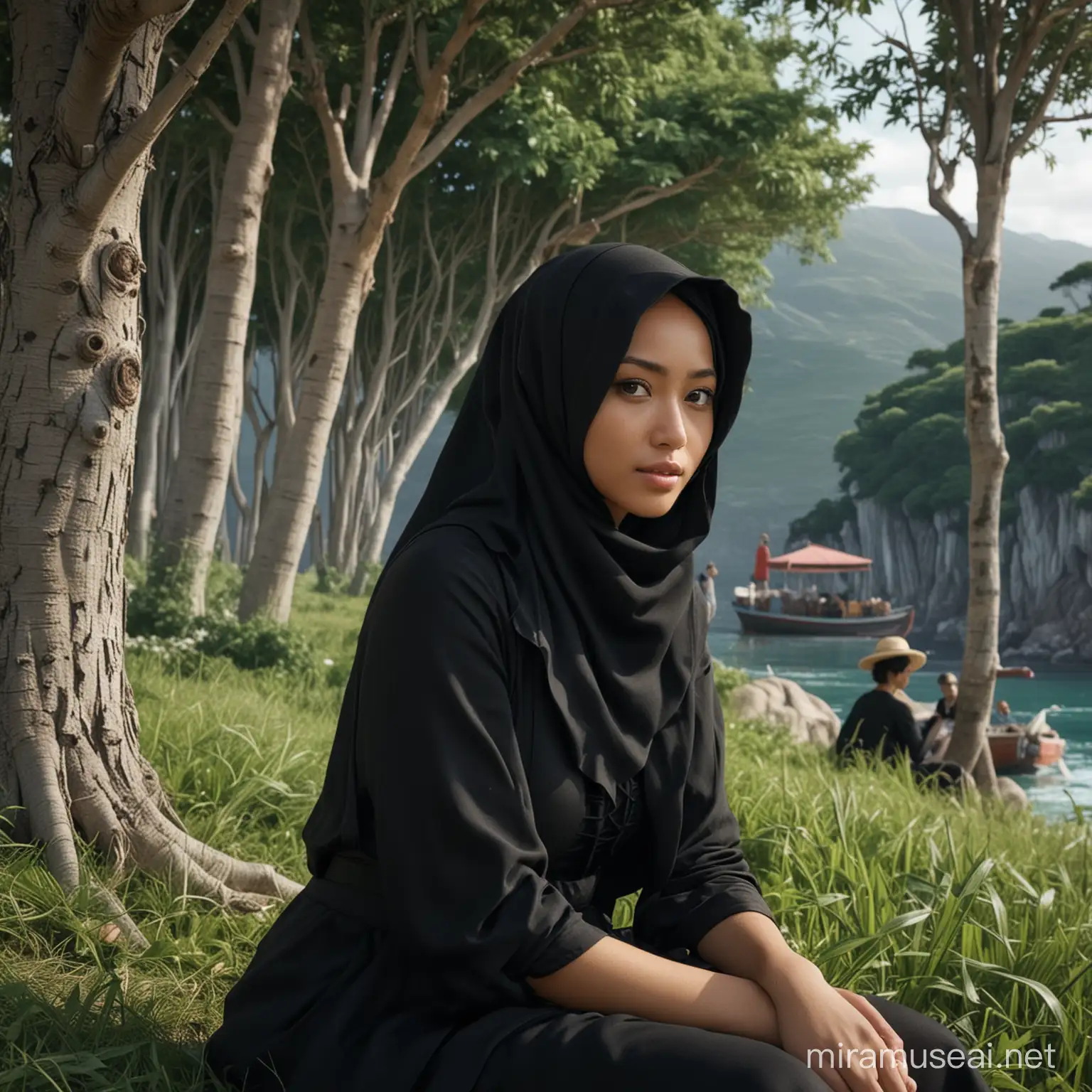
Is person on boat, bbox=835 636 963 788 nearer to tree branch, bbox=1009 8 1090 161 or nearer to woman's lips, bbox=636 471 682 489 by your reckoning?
tree branch, bbox=1009 8 1090 161

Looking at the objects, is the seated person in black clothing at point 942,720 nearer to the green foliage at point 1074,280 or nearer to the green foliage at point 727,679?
the green foliage at point 727,679

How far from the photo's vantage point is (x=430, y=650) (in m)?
1.76

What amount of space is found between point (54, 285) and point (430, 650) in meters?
2.14

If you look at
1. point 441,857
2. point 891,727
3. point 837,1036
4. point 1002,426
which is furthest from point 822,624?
point 441,857

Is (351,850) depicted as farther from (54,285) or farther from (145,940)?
(54,285)

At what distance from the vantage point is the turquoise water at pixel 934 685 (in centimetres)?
1819

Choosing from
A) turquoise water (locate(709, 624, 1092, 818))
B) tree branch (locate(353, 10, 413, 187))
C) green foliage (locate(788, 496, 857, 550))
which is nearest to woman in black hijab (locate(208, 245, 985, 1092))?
tree branch (locate(353, 10, 413, 187))

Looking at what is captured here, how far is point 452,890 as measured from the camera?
1.72 meters

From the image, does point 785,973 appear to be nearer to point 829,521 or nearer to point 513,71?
point 513,71

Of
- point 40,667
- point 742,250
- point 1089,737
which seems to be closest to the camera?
point 40,667

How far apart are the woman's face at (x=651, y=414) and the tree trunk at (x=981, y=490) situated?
6631 mm

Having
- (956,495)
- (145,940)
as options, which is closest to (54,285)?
(145,940)

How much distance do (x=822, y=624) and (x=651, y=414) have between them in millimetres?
41256

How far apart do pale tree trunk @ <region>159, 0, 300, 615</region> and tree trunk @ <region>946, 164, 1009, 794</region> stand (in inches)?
181
